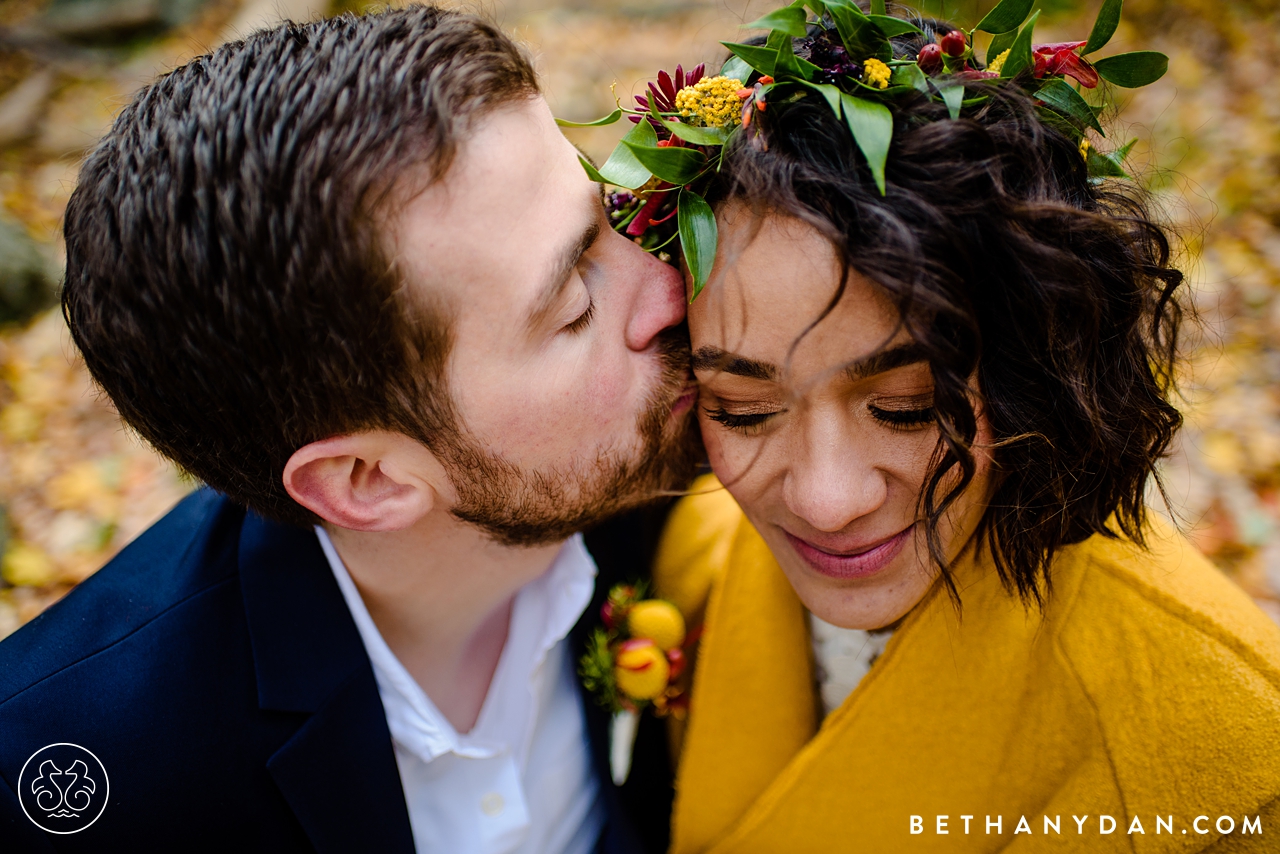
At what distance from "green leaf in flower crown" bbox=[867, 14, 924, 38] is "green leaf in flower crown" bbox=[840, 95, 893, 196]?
0.63ft

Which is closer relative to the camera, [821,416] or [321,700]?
[821,416]

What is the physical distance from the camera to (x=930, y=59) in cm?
163

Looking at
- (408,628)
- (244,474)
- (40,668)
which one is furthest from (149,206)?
(408,628)

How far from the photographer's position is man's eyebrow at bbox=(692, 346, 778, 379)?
1.73 m

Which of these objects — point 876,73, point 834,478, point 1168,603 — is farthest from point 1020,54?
point 1168,603

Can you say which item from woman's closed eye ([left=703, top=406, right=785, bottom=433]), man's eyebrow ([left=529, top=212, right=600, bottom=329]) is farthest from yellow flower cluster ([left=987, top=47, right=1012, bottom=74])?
man's eyebrow ([left=529, top=212, right=600, bottom=329])

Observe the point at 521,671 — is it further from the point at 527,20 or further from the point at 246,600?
the point at 527,20

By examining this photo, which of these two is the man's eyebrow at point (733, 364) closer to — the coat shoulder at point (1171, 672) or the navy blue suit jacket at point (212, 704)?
the coat shoulder at point (1171, 672)

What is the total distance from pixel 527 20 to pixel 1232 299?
761 cm

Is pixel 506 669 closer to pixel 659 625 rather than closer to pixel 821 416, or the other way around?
pixel 659 625

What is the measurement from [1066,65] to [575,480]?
56.4 inches

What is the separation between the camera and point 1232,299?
4785 millimetres

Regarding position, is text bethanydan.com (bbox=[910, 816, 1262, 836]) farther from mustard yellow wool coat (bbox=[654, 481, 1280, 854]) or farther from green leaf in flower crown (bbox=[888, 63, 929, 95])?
green leaf in flower crown (bbox=[888, 63, 929, 95])

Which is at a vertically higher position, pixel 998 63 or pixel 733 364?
pixel 998 63
